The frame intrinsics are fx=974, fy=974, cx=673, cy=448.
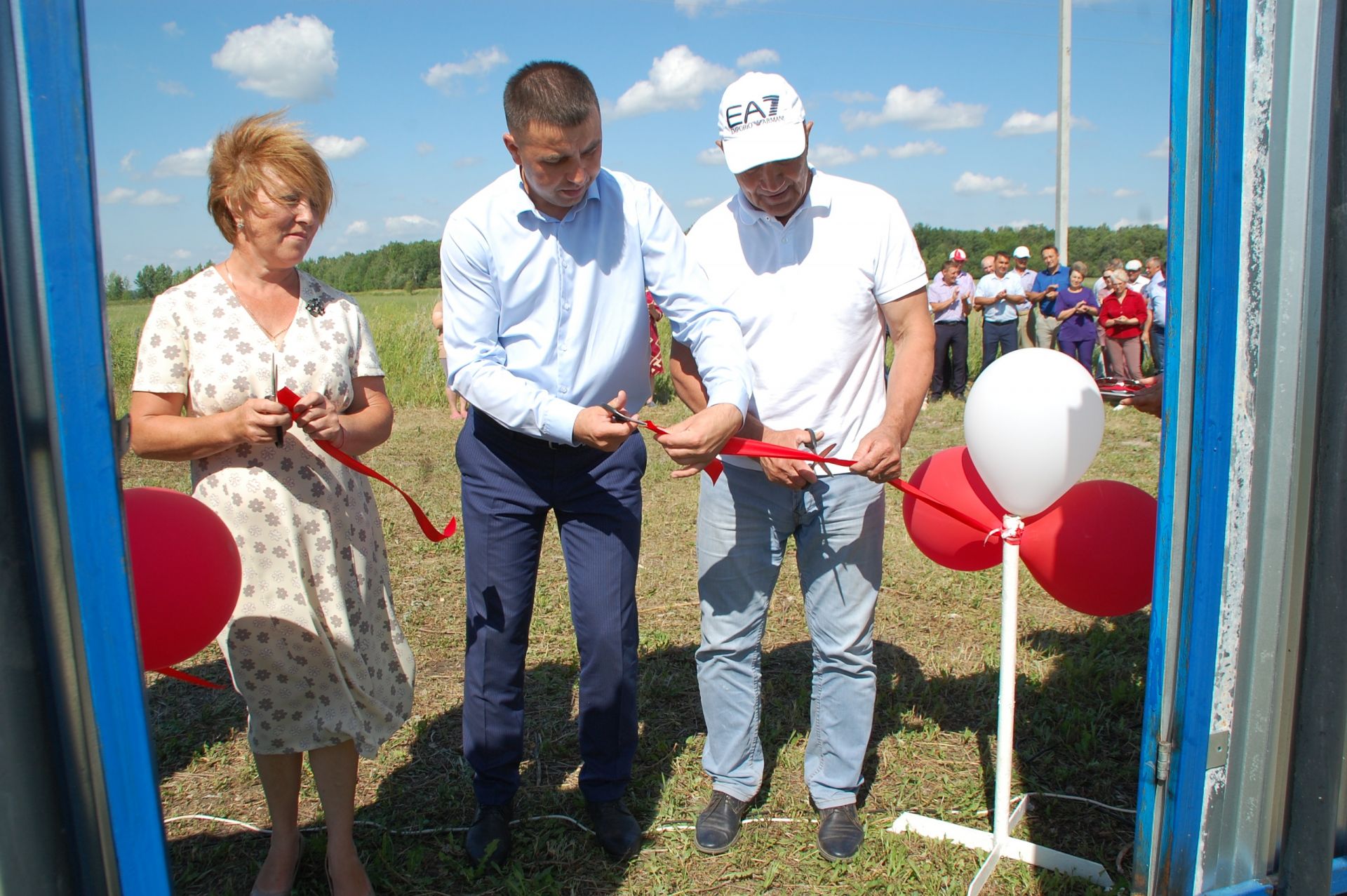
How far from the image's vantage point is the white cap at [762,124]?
2.61m

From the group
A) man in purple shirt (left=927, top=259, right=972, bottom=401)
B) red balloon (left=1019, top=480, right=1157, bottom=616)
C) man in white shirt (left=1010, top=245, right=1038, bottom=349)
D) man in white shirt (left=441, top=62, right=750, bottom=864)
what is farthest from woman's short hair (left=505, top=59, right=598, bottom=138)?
man in white shirt (left=1010, top=245, right=1038, bottom=349)

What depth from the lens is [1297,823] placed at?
1714 mm

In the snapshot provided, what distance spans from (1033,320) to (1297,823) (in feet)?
46.1

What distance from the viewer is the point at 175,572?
6.51 ft

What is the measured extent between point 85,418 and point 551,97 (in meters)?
1.59

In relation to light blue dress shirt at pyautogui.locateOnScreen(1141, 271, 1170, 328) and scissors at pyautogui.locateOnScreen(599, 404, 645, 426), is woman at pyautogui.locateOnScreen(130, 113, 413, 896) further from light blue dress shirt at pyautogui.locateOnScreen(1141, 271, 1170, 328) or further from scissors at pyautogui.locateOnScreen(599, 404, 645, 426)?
light blue dress shirt at pyautogui.locateOnScreen(1141, 271, 1170, 328)

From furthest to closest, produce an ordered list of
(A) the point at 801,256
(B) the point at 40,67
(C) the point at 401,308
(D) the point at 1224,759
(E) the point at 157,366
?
(C) the point at 401,308 → (A) the point at 801,256 → (E) the point at 157,366 → (D) the point at 1224,759 → (B) the point at 40,67

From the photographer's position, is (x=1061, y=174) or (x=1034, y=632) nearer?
(x=1034, y=632)

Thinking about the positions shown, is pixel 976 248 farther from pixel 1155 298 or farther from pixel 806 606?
pixel 806 606

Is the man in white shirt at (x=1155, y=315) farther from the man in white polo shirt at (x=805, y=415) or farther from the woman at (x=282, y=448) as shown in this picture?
the woman at (x=282, y=448)

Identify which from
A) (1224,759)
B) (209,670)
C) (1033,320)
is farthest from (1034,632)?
(1033,320)

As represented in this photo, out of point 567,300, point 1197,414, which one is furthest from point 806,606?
point 1197,414

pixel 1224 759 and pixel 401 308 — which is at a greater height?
pixel 401 308

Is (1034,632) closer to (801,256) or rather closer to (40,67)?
(801,256)
